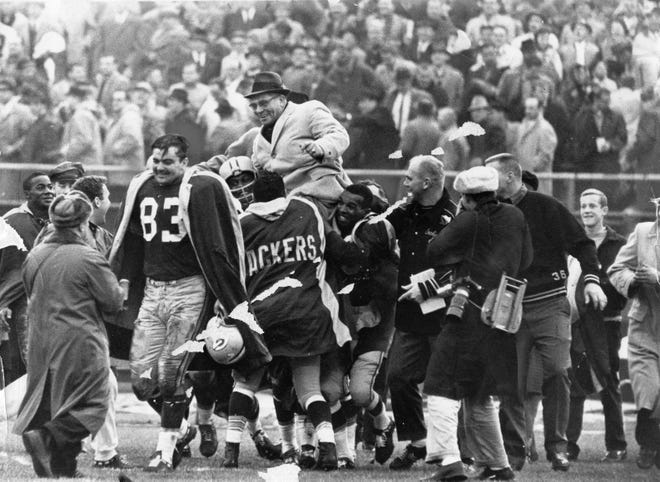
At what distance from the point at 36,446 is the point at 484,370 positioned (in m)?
2.33

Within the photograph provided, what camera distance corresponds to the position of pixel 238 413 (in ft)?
28.7

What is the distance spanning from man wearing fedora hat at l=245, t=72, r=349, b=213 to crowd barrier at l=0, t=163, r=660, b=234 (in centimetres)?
353

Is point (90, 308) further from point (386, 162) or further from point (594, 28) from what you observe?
point (594, 28)

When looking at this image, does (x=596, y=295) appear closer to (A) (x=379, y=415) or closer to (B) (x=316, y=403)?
(A) (x=379, y=415)

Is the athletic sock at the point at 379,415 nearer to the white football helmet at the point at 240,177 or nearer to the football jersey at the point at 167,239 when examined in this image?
the white football helmet at the point at 240,177

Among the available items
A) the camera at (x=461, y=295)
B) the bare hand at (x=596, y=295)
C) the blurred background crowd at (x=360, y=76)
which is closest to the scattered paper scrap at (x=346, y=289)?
the camera at (x=461, y=295)

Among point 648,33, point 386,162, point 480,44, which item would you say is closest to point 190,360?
point 386,162

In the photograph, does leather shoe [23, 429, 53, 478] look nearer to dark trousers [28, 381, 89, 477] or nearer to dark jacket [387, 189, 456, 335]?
dark trousers [28, 381, 89, 477]

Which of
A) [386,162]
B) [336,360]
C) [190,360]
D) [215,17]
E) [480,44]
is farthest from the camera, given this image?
[215,17]

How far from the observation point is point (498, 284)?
26.9 ft

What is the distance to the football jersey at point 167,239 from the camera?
8.45m

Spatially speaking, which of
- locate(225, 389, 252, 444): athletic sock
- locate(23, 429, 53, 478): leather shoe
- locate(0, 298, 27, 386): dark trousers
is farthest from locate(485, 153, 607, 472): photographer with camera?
locate(0, 298, 27, 386): dark trousers

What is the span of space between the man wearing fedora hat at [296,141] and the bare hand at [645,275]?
1.88 m

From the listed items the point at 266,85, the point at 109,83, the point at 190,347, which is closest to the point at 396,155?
the point at 109,83
